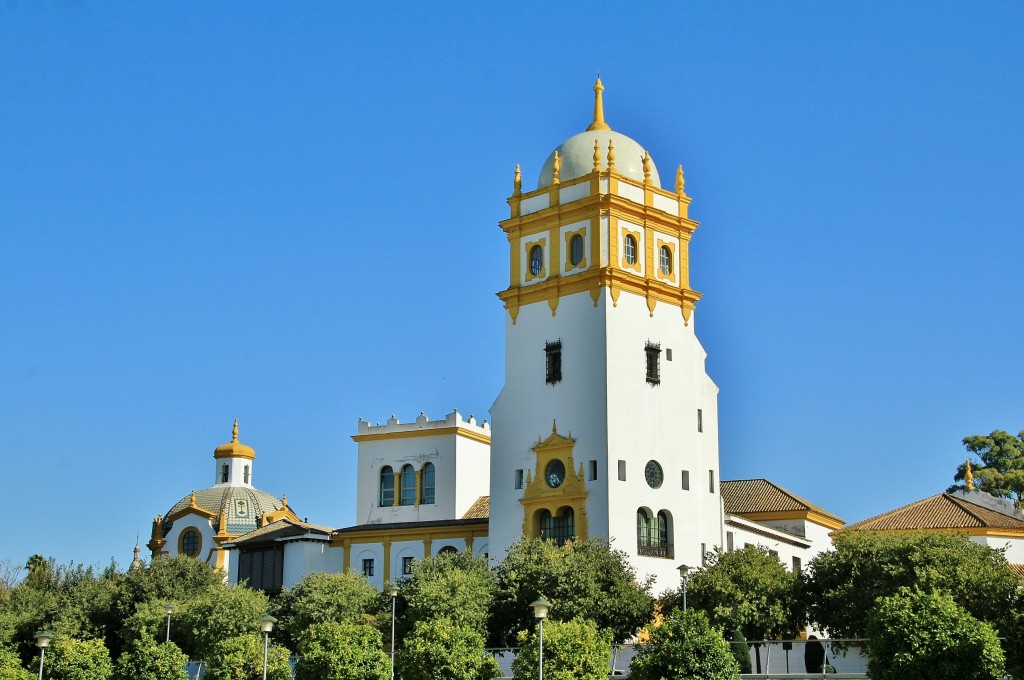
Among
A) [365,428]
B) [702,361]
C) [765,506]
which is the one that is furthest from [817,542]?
[365,428]

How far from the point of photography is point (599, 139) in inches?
2744

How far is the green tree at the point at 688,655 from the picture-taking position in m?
41.7

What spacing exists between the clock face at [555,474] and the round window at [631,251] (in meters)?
10.2

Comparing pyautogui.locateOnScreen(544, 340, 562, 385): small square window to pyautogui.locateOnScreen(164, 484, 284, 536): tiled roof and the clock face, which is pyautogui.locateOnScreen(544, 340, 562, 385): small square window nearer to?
the clock face

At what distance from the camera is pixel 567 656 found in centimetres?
4406

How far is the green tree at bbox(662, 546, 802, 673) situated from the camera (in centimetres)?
5341

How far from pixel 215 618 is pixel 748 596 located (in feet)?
70.7

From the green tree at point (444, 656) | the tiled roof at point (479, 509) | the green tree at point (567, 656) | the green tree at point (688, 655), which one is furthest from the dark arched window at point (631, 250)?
the green tree at point (688, 655)

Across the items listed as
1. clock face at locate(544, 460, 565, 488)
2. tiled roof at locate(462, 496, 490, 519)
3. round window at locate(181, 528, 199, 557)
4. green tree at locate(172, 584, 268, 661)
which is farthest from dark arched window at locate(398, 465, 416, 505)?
round window at locate(181, 528, 199, 557)

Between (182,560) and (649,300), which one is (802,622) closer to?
(649,300)

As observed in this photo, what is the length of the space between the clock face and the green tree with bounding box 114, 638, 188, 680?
1845 cm

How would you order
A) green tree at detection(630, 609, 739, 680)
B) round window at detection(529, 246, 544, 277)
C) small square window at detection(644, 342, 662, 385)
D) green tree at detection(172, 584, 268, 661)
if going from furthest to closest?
1. round window at detection(529, 246, 544, 277)
2. small square window at detection(644, 342, 662, 385)
3. green tree at detection(172, 584, 268, 661)
4. green tree at detection(630, 609, 739, 680)

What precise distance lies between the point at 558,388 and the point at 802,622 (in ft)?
53.3

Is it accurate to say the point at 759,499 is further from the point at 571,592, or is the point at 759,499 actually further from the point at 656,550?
the point at 571,592
